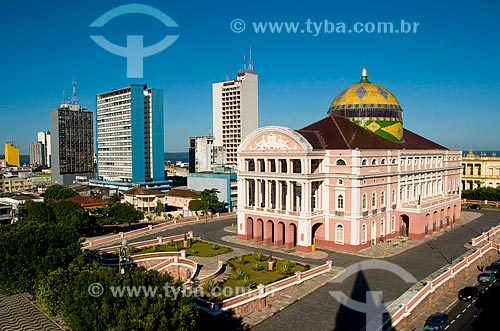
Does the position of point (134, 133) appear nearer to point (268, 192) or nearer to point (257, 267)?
point (268, 192)

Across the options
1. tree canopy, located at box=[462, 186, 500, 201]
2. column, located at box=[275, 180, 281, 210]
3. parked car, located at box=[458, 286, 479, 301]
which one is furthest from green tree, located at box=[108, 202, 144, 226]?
tree canopy, located at box=[462, 186, 500, 201]

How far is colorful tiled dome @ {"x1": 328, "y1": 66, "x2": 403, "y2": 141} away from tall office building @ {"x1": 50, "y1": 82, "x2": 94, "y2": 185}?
9249 cm

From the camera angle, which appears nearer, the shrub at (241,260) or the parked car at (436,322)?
the parked car at (436,322)

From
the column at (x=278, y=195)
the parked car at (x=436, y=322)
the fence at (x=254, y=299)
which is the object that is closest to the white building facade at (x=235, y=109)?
the column at (x=278, y=195)

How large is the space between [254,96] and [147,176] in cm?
3380

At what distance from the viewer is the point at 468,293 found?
102 ft

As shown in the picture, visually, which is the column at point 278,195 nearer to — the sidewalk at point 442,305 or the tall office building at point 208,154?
the sidewalk at point 442,305

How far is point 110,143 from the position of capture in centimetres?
10269

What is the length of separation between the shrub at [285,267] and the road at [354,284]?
287 centimetres

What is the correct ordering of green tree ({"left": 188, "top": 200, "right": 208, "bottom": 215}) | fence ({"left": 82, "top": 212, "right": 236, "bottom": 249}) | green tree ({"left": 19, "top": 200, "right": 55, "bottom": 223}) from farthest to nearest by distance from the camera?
green tree ({"left": 188, "top": 200, "right": 208, "bottom": 215}) → green tree ({"left": 19, "top": 200, "right": 55, "bottom": 223}) → fence ({"left": 82, "top": 212, "right": 236, "bottom": 249})

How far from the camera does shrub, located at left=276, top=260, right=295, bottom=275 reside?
34.6 metres

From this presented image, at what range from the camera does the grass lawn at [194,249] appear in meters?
41.9

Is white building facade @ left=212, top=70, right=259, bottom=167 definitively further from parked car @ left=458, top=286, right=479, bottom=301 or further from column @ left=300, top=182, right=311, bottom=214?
parked car @ left=458, top=286, right=479, bottom=301

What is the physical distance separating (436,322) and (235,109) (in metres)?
89.7
